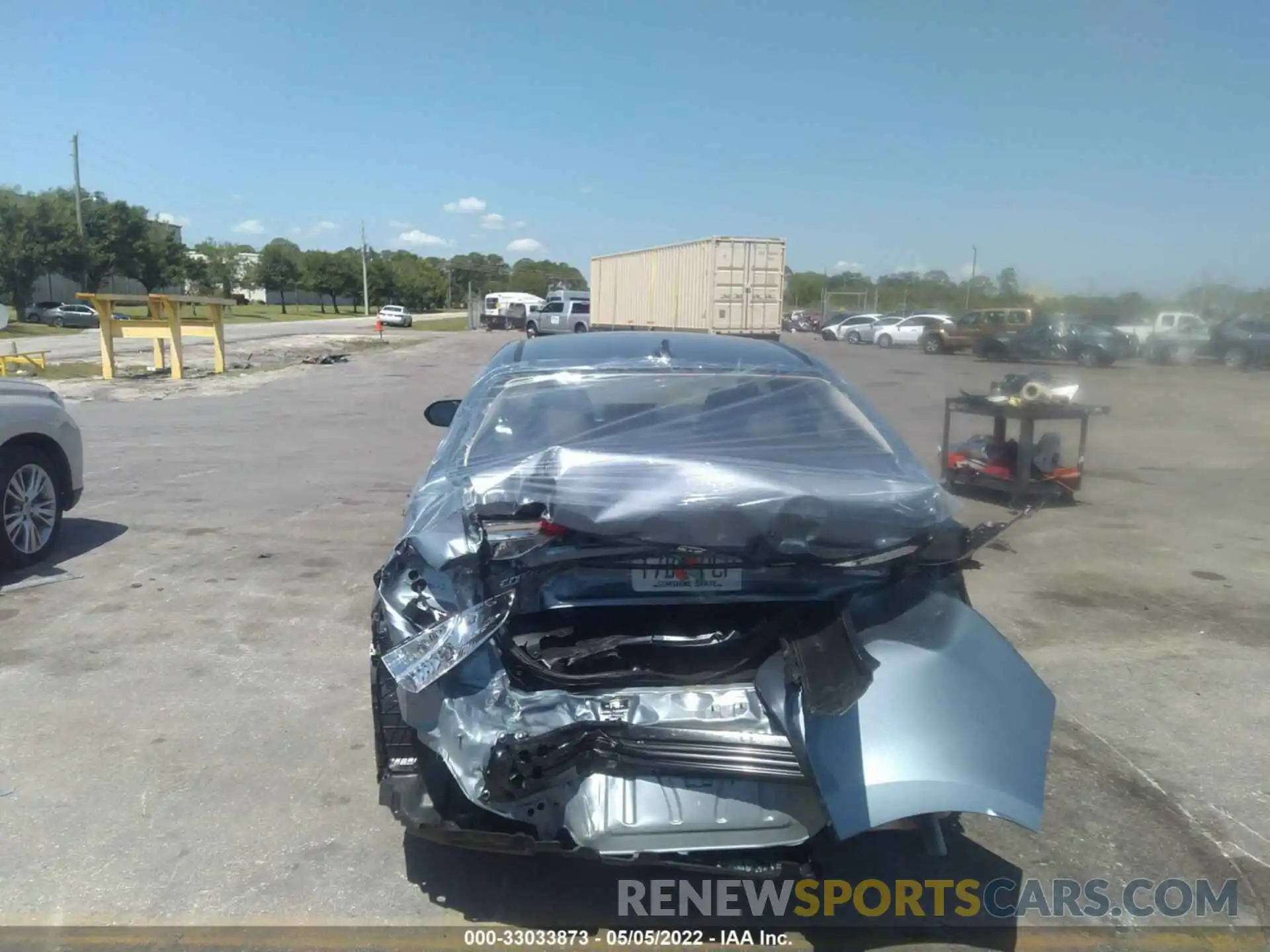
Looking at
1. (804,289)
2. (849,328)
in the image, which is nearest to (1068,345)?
(849,328)

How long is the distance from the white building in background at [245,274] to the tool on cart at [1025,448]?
275 feet

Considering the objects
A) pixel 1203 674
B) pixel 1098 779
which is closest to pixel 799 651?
pixel 1098 779

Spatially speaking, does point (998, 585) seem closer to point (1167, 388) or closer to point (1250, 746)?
point (1250, 746)

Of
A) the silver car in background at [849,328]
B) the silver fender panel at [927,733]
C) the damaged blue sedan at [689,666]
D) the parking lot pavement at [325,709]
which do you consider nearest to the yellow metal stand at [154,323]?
the parking lot pavement at [325,709]

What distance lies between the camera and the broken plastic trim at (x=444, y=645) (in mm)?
2738

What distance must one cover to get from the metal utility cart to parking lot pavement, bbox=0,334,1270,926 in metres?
0.29

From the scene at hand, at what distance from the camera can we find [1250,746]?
13.8 ft

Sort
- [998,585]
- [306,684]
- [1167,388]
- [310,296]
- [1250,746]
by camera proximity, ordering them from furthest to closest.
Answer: [310,296] < [1167,388] < [998,585] < [306,684] < [1250,746]

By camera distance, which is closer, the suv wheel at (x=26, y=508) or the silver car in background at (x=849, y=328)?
the suv wheel at (x=26, y=508)

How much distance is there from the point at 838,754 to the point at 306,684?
9.64 feet

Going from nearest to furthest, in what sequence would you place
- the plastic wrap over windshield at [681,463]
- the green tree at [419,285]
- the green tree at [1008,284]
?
the plastic wrap over windshield at [681,463] → the green tree at [1008,284] → the green tree at [419,285]

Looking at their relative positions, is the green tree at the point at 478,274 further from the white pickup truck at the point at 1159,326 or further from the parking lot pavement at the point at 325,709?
the parking lot pavement at the point at 325,709

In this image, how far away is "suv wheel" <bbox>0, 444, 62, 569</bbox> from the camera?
620 centimetres

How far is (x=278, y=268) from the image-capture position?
285 feet
